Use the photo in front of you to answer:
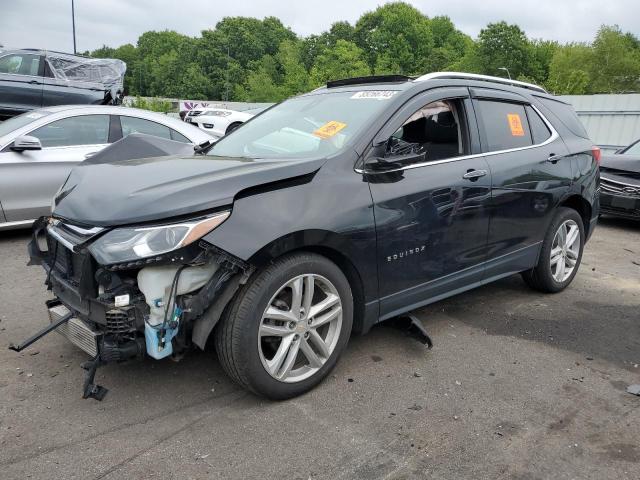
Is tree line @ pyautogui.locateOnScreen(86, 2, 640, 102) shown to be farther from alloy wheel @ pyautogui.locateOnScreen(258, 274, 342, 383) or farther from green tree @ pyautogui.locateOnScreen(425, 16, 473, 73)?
alloy wheel @ pyautogui.locateOnScreen(258, 274, 342, 383)

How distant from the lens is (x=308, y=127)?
11.9 ft

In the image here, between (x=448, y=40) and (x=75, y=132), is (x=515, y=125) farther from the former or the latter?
(x=448, y=40)

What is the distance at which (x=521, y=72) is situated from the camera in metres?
64.7

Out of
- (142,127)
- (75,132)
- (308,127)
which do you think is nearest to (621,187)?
(308,127)

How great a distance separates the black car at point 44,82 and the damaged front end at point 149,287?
9581mm

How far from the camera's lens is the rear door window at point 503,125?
3.99 meters

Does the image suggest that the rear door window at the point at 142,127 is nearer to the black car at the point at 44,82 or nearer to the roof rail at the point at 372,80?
the roof rail at the point at 372,80

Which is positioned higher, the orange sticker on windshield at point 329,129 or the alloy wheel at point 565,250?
the orange sticker on windshield at point 329,129

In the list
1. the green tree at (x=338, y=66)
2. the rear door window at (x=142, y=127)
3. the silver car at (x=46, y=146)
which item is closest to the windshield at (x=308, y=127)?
the rear door window at (x=142, y=127)

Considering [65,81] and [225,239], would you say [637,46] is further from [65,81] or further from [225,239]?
[225,239]

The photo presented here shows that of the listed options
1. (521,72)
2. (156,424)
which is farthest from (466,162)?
(521,72)

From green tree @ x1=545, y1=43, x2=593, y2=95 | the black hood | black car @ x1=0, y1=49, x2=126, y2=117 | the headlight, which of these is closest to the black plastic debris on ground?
the headlight

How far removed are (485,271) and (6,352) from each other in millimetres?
3304

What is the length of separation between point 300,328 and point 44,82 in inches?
406
